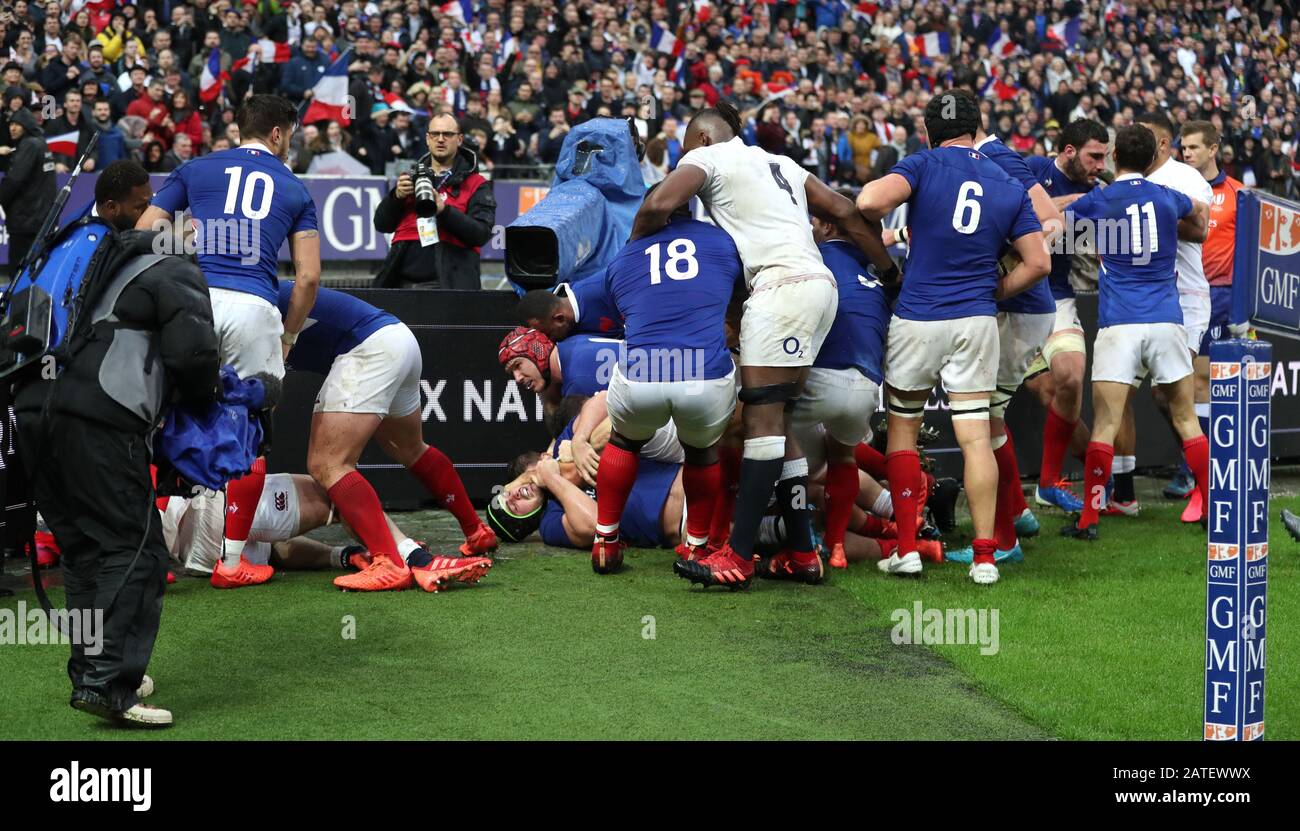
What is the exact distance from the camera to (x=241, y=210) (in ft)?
21.9

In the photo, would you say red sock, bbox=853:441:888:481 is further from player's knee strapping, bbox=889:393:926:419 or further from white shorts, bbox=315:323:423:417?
white shorts, bbox=315:323:423:417

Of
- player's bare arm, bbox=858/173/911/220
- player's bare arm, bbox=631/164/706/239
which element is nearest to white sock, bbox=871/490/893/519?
player's bare arm, bbox=858/173/911/220

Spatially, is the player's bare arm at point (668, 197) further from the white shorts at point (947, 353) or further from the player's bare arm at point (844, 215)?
the white shorts at point (947, 353)

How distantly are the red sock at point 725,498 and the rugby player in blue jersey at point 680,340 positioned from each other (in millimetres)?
327

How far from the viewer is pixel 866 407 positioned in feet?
23.4

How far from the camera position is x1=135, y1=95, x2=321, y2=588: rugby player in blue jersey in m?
6.59

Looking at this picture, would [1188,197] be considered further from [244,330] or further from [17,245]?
[17,245]

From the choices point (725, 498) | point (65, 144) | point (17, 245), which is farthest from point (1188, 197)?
point (65, 144)

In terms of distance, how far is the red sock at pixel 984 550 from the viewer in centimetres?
704

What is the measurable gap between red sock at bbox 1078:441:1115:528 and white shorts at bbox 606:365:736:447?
8.22 feet

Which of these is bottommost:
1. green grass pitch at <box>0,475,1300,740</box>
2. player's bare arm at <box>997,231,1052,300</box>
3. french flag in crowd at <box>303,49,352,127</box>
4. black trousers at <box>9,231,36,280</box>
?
green grass pitch at <box>0,475,1300,740</box>

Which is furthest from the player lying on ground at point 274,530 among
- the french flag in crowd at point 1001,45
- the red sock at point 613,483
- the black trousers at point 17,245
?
the french flag in crowd at point 1001,45

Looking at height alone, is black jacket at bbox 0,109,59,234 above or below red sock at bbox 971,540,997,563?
above
